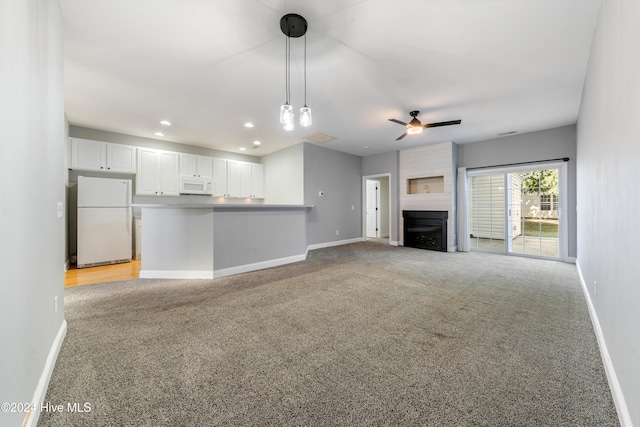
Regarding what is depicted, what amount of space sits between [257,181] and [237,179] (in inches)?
23.5

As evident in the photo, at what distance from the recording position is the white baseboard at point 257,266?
12.5ft

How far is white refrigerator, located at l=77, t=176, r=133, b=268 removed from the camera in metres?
4.61

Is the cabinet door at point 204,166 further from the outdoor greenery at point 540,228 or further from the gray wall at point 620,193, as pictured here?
the outdoor greenery at point 540,228

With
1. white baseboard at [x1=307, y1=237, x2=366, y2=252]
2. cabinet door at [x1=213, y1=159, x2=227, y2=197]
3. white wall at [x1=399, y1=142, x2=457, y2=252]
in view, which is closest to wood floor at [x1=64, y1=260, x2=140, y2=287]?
cabinet door at [x1=213, y1=159, x2=227, y2=197]

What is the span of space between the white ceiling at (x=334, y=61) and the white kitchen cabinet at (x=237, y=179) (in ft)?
6.28

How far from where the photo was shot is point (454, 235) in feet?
19.7

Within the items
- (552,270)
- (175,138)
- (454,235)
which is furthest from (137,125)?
(552,270)

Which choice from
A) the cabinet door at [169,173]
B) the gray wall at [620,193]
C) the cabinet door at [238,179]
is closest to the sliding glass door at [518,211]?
the gray wall at [620,193]

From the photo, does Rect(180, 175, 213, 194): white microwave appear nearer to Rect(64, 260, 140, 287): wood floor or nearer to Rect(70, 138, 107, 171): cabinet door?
Rect(70, 138, 107, 171): cabinet door

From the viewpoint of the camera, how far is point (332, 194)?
6914 millimetres

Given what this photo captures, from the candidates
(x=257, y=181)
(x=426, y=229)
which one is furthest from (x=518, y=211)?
(x=257, y=181)

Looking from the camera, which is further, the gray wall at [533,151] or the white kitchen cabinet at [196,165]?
the white kitchen cabinet at [196,165]

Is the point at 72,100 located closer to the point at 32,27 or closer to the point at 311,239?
the point at 32,27

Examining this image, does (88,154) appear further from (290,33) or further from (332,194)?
(332,194)
